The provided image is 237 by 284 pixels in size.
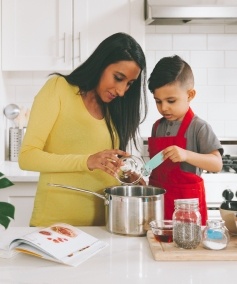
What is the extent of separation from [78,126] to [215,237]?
0.68m

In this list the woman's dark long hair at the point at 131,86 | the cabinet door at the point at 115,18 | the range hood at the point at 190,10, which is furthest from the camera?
the cabinet door at the point at 115,18

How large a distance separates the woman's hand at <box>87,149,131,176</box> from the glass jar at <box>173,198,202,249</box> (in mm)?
299

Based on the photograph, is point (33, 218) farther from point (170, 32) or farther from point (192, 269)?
point (170, 32)

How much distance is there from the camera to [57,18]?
2.92m

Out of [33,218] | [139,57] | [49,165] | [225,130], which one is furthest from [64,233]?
[225,130]

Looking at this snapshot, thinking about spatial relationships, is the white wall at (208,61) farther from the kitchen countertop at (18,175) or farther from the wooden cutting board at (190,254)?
the wooden cutting board at (190,254)

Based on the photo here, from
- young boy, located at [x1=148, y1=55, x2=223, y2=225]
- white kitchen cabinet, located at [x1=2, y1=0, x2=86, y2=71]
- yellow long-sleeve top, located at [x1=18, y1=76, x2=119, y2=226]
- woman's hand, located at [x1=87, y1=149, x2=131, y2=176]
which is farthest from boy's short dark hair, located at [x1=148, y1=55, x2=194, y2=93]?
white kitchen cabinet, located at [x1=2, y1=0, x2=86, y2=71]

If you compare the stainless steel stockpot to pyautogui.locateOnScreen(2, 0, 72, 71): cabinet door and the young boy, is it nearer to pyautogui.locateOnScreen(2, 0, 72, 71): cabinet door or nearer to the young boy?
the young boy

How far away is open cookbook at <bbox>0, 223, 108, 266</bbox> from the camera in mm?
1223

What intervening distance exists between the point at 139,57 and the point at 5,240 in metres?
0.79

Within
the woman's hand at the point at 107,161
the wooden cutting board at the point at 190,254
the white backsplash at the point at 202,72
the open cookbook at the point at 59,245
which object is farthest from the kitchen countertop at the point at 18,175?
the wooden cutting board at the point at 190,254

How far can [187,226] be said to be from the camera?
129 cm

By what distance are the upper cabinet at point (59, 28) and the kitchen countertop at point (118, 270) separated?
73.0 inches

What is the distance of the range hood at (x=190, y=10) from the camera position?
271 centimetres
